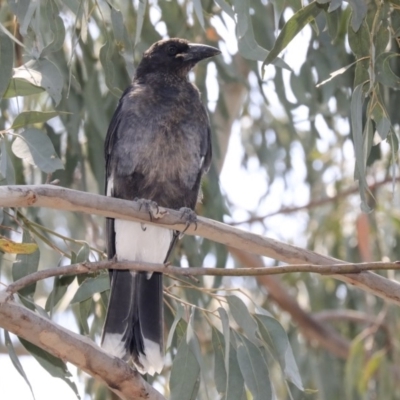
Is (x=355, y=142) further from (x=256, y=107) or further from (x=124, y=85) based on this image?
(x=256, y=107)

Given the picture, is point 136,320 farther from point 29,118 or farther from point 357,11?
point 357,11

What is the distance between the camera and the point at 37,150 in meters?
2.09

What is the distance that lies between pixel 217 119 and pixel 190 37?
0.52 metres

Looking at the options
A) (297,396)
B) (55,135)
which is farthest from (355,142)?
(297,396)

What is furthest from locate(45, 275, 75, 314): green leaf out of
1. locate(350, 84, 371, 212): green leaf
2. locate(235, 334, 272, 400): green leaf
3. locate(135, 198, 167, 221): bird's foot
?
locate(350, 84, 371, 212): green leaf

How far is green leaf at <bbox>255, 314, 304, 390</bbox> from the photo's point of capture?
2219mm

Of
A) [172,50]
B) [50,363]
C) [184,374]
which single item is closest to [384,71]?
[184,374]

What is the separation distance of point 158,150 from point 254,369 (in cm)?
92

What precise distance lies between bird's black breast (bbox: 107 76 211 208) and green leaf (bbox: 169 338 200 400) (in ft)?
2.55

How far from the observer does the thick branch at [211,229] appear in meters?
2.02

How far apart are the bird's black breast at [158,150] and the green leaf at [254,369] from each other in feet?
2.52

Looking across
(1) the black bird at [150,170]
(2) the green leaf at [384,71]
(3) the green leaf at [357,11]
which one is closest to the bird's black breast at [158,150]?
(1) the black bird at [150,170]

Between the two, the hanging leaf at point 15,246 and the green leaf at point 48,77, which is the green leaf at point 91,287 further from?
the green leaf at point 48,77

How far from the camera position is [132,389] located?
2014 mm
